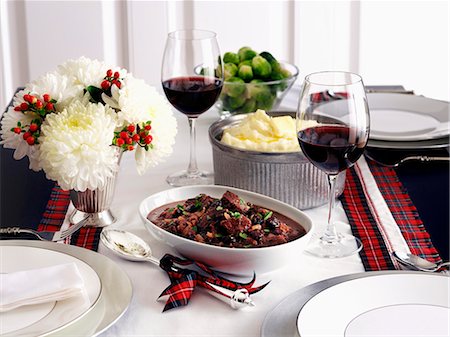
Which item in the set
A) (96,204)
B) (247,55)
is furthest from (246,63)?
(96,204)

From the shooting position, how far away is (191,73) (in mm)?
1540

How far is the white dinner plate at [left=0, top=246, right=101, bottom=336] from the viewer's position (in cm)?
96

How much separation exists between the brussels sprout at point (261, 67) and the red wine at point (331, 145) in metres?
0.68

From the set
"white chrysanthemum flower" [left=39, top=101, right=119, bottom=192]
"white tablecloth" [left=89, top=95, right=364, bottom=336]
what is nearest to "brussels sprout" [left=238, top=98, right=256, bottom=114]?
"white tablecloth" [left=89, top=95, right=364, bottom=336]

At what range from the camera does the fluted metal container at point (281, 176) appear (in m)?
1.41

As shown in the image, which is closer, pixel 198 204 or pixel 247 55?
pixel 198 204

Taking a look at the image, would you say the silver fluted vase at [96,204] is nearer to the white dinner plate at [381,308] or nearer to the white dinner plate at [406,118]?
the white dinner plate at [381,308]

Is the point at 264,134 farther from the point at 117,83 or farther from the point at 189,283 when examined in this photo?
the point at 189,283

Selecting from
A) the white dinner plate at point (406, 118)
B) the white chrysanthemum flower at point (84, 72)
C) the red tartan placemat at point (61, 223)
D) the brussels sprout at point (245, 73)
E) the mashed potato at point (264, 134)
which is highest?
the white chrysanthemum flower at point (84, 72)

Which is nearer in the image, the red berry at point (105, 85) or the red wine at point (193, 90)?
the red berry at point (105, 85)

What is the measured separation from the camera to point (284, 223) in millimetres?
1244

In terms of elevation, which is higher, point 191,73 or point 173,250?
point 191,73

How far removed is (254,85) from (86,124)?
68 centimetres

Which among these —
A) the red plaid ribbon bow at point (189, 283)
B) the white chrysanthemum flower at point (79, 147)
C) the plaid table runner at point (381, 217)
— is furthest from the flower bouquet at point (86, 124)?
the plaid table runner at point (381, 217)
